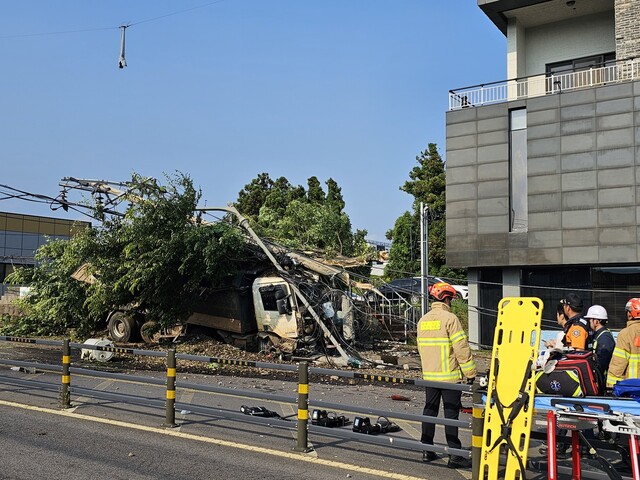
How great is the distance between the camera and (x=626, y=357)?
678cm

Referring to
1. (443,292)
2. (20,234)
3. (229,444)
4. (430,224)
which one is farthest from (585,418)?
(20,234)

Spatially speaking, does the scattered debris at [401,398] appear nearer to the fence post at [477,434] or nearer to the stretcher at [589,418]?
the fence post at [477,434]

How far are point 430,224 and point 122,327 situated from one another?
87.2ft

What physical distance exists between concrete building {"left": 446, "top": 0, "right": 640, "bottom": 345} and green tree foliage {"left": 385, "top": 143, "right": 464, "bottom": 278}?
1626 cm

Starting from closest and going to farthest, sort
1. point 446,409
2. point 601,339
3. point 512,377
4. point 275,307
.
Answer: point 512,377
point 446,409
point 601,339
point 275,307

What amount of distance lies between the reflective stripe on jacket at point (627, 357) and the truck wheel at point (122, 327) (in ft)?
56.3

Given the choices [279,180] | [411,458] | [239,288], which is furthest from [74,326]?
[279,180]

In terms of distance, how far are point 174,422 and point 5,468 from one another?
2.28 meters

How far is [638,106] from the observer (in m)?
20.9

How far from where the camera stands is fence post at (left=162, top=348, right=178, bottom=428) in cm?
779

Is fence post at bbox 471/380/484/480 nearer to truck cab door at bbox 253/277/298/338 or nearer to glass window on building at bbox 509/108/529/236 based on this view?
truck cab door at bbox 253/277/298/338

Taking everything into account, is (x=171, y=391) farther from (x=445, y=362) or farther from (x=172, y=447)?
(x=445, y=362)

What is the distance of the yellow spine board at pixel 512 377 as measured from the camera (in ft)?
16.3

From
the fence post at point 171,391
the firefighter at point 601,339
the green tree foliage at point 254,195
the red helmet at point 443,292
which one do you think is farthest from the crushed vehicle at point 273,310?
the green tree foliage at point 254,195
